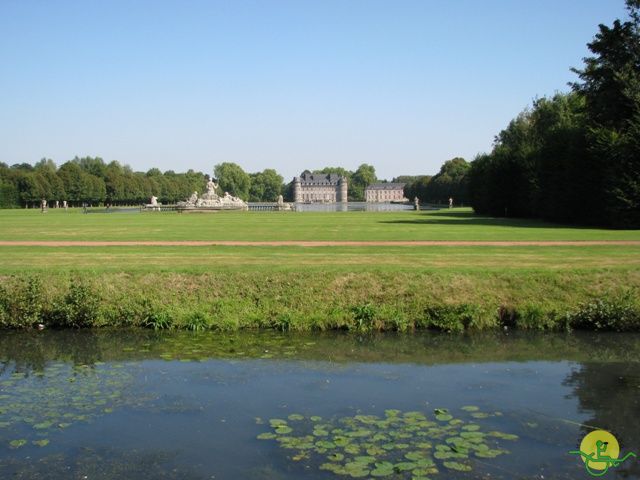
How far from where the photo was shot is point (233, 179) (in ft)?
640

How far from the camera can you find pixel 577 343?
14.3m

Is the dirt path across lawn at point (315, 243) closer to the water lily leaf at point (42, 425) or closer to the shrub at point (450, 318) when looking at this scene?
the shrub at point (450, 318)

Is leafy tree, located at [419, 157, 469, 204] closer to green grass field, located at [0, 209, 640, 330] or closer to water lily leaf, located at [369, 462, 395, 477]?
green grass field, located at [0, 209, 640, 330]

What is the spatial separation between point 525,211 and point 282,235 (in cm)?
3366

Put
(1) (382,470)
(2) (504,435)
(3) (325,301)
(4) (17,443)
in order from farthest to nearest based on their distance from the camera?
1. (3) (325,301)
2. (2) (504,435)
3. (4) (17,443)
4. (1) (382,470)

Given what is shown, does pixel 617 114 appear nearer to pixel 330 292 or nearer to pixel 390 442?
pixel 330 292

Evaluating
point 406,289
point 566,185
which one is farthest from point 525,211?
point 406,289

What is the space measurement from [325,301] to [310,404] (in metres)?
6.39

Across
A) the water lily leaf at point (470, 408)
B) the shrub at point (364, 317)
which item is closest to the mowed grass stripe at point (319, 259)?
the shrub at point (364, 317)

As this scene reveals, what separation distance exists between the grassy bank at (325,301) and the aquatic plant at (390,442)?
6206 millimetres

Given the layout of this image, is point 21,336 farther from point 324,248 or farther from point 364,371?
point 324,248

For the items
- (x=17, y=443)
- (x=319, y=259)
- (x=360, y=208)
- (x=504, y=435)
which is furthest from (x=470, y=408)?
(x=360, y=208)

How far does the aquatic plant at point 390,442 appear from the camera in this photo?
7500 millimetres

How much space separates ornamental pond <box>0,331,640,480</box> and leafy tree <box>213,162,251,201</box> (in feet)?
590
